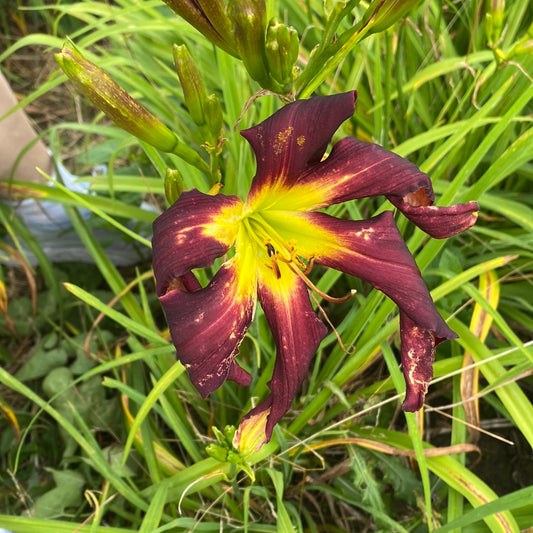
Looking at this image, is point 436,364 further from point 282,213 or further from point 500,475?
point 282,213

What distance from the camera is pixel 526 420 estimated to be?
1099 mm

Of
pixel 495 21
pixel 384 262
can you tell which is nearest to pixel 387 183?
pixel 384 262

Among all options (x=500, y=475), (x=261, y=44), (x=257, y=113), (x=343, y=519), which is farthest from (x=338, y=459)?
(x=261, y=44)

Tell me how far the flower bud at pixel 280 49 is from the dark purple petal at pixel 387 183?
0.12 m

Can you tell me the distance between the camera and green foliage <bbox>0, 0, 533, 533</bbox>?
3.60 feet

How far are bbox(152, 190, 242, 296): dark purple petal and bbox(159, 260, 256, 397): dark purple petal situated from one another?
0.03m

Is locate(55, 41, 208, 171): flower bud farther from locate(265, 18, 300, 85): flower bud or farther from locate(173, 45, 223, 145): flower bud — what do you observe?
locate(265, 18, 300, 85): flower bud

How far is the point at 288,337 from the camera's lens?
2.79ft

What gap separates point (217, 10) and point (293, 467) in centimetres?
80

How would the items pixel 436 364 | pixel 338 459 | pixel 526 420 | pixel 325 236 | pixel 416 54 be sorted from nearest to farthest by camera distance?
pixel 325 236, pixel 526 420, pixel 436 364, pixel 338 459, pixel 416 54

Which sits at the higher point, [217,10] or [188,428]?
[217,10]

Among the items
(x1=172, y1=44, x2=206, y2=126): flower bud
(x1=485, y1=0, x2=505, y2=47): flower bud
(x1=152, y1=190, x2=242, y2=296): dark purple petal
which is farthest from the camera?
(x1=485, y1=0, x2=505, y2=47): flower bud

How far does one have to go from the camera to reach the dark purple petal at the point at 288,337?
0.84 meters

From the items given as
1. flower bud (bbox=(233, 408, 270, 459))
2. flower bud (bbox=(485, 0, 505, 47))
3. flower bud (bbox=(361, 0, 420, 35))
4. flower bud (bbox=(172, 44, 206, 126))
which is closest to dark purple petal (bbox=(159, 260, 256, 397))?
flower bud (bbox=(233, 408, 270, 459))
